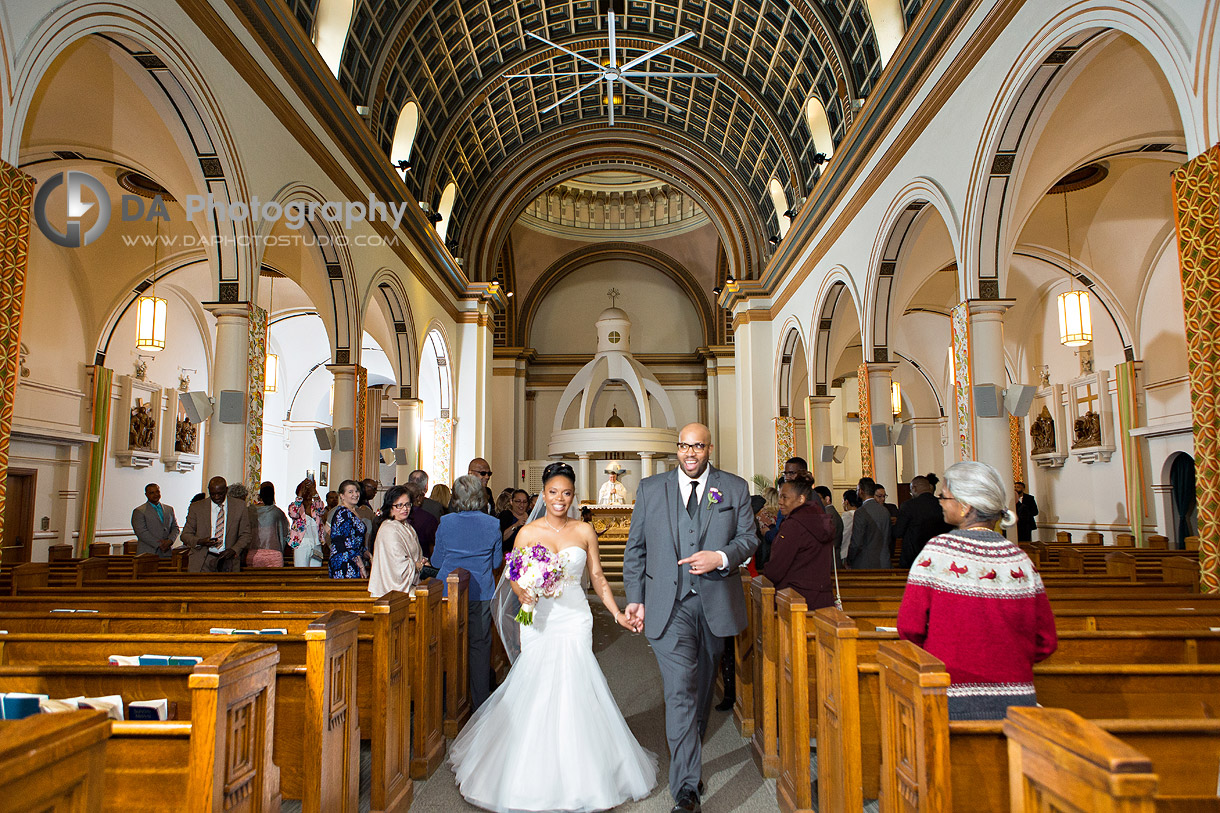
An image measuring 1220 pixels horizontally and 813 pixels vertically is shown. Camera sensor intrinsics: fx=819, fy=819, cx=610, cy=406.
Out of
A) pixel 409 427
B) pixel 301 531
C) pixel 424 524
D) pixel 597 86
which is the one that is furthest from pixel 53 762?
pixel 597 86

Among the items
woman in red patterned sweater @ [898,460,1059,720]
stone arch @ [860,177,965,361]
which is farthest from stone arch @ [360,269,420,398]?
woman in red patterned sweater @ [898,460,1059,720]

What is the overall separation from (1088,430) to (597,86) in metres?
11.7

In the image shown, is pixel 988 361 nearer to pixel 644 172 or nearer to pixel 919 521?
pixel 919 521

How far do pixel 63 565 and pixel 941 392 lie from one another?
1833 centimetres

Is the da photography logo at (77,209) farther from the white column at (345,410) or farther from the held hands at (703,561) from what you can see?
the held hands at (703,561)

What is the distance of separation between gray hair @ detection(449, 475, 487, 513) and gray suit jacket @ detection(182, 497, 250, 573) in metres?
3.19

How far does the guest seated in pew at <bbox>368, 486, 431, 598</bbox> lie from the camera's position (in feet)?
16.2

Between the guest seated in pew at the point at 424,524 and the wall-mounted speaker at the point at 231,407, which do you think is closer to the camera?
the guest seated in pew at the point at 424,524

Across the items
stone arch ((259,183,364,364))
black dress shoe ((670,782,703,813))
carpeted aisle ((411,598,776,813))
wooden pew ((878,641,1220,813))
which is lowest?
carpeted aisle ((411,598,776,813))

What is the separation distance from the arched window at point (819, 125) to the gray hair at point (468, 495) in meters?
9.99

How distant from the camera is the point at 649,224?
25594 millimetres

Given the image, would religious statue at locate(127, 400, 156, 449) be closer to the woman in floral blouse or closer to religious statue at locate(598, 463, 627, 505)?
the woman in floral blouse

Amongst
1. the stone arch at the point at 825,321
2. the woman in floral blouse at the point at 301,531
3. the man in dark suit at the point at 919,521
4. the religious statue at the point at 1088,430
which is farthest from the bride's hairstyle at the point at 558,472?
the religious statue at the point at 1088,430

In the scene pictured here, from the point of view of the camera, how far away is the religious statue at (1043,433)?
15.2 meters
